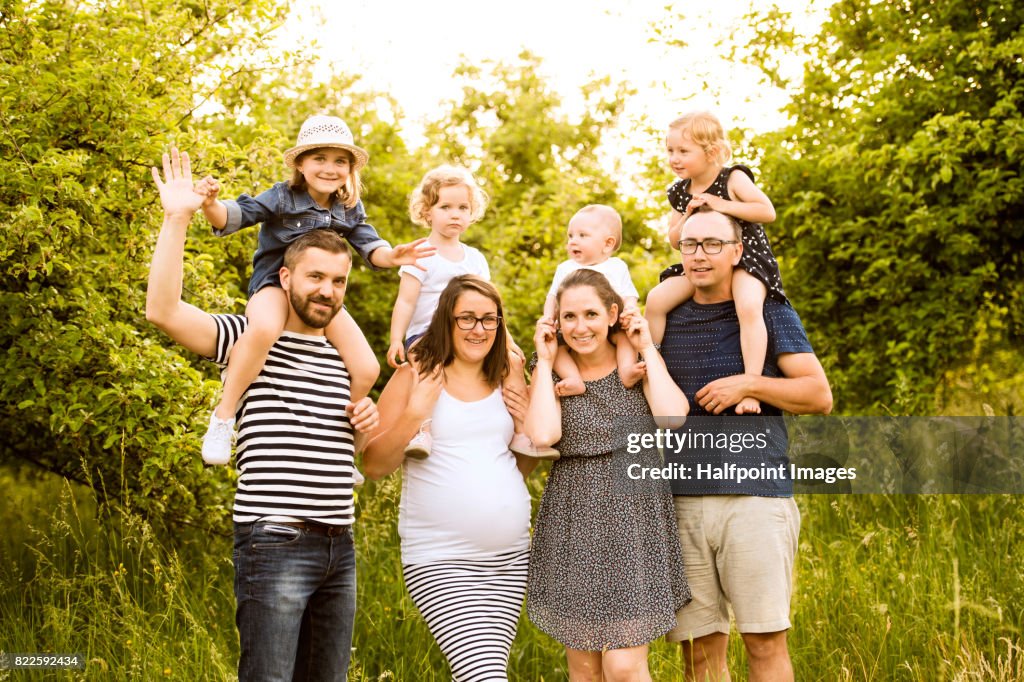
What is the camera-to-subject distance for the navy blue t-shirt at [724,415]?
3.57 m

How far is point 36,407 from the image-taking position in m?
4.98

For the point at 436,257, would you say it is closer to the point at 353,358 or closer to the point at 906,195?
the point at 353,358

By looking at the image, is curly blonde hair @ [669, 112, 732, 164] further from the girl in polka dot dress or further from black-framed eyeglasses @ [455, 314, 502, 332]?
black-framed eyeglasses @ [455, 314, 502, 332]

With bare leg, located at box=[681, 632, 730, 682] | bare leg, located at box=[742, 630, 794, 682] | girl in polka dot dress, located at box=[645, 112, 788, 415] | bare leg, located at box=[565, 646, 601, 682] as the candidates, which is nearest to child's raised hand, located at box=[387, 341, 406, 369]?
girl in polka dot dress, located at box=[645, 112, 788, 415]

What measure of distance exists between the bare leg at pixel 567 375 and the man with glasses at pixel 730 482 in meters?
0.36

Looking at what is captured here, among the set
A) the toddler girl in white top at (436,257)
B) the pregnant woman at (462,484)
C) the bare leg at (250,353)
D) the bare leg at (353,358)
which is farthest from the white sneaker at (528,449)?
the bare leg at (250,353)

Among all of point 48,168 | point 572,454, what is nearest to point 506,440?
point 572,454

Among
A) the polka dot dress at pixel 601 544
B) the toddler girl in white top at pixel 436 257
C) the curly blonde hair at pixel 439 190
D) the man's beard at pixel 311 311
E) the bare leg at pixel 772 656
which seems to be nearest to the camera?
the man's beard at pixel 311 311

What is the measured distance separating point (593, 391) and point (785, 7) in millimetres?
5487

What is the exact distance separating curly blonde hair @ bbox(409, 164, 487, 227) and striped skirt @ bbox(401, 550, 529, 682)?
1.67m

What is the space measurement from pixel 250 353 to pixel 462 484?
0.85 metres

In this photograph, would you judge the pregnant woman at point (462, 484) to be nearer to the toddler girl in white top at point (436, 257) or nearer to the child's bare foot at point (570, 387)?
the child's bare foot at point (570, 387)

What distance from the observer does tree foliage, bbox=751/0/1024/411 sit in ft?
22.2

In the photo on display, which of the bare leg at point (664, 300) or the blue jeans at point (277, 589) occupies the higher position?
the bare leg at point (664, 300)
